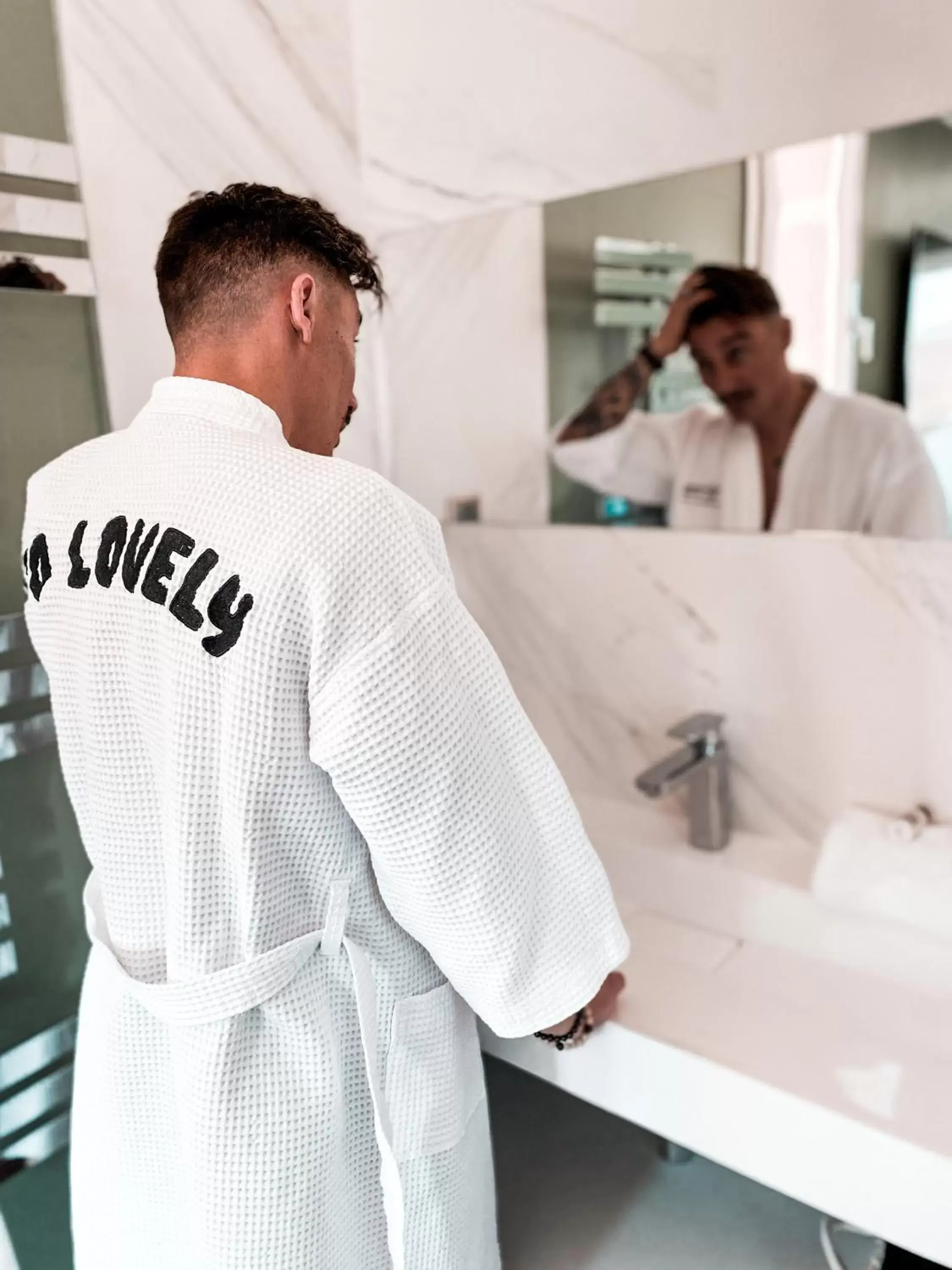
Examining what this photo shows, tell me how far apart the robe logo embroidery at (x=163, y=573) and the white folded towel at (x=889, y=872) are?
0.94 m

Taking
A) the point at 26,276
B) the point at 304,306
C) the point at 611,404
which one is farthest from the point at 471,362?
the point at 304,306

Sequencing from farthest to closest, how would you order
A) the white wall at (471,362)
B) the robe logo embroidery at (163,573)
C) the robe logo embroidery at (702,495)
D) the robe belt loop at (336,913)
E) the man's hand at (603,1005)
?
the white wall at (471,362) < the robe logo embroidery at (702,495) < the man's hand at (603,1005) < the robe belt loop at (336,913) < the robe logo embroidery at (163,573)

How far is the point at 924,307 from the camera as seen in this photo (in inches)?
49.8

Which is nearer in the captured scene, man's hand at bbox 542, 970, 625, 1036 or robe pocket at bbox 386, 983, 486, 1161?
robe pocket at bbox 386, 983, 486, 1161

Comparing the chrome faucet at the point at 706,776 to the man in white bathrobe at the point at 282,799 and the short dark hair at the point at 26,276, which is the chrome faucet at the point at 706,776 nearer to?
the man in white bathrobe at the point at 282,799

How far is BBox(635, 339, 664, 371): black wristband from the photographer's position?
149 cm

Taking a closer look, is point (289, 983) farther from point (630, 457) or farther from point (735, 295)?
point (735, 295)

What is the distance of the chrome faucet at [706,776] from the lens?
1.51m

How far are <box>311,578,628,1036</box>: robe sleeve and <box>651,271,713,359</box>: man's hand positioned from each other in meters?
0.75

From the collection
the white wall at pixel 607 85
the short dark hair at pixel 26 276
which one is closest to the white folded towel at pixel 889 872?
the white wall at pixel 607 85

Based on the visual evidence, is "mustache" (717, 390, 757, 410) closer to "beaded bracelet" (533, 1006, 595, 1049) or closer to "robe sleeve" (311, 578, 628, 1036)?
"robe sleeve" (311, 578, 628, 1036)

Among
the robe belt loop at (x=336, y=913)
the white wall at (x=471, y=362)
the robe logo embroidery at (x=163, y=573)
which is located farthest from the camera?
the white wall at (x=471, y=362)

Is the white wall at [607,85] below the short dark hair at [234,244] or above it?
above

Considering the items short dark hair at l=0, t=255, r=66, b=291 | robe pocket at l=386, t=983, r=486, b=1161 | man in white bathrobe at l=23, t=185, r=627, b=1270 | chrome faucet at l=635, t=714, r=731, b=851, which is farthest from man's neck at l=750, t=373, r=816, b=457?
short dark hair at l=0, t=255, r=66, b=291
